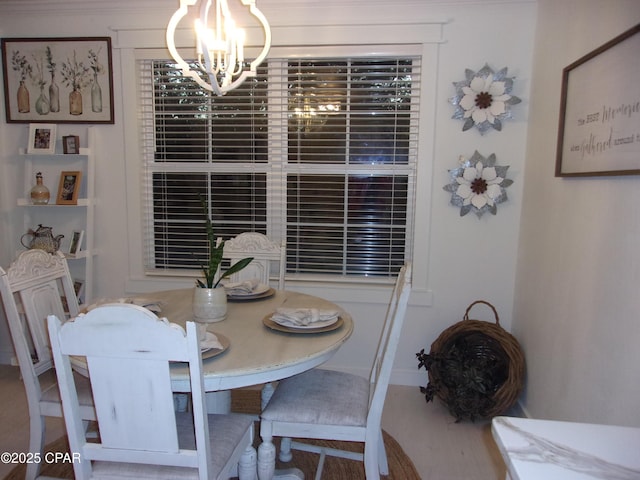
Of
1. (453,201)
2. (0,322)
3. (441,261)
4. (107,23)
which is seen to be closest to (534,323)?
(441,261)

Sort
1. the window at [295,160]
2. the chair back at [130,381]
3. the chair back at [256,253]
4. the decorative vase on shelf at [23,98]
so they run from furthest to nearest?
the decorative vase on shelf at [23,98]
the window at [295,160]
the chair back at [256,253]
the chair back at [130,381]

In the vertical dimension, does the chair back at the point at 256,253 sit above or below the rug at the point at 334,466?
above

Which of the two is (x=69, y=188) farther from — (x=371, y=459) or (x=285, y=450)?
(x=371, y=459)

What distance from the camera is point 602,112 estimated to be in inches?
67.7

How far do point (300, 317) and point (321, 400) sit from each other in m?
0.33

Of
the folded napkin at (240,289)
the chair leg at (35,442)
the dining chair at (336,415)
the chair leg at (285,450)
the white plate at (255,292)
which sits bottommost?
the chair leg at (285,450)

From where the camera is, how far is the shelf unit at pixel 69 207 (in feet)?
9.64

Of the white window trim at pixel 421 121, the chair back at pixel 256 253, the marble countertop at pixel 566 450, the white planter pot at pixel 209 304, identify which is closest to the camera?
the marble countertop at pixel 566 450

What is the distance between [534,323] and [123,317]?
82.4 inches

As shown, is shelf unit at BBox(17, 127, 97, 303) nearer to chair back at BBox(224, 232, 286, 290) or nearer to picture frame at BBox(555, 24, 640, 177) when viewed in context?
chair back at BBox(224, 232, 286, 290)

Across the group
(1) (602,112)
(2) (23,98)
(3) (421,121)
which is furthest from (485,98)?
(2) (23,98)

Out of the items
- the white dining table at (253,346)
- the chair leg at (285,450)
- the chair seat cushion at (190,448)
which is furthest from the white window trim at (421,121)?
the chair seat cushion at (190,448)

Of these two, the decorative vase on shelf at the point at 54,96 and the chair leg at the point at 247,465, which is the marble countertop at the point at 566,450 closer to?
the chair leg at the point at 247,465

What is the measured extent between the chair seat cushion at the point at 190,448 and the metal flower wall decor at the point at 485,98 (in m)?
2.06
